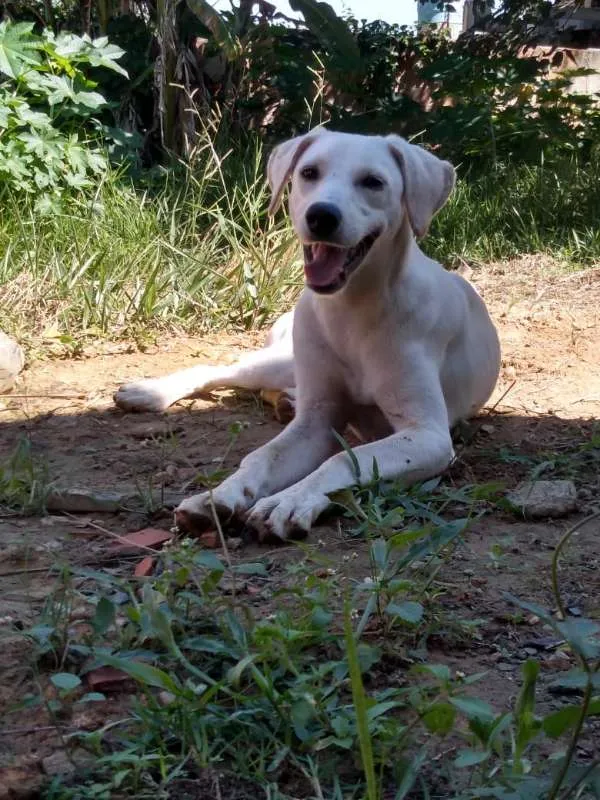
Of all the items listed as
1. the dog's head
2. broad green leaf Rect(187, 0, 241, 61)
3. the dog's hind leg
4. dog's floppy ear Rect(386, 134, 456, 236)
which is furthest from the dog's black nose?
broad green leaf Rect(187, 0, 241, 61)

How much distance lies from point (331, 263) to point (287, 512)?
907 mm

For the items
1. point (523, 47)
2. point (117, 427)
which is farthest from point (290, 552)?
point (523, 47)

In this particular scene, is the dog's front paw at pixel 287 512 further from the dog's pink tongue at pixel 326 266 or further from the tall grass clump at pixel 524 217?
the tall grass clump at pixel 524 217

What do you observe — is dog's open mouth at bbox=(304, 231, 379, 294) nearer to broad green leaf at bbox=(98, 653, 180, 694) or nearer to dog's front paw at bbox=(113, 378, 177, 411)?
dog's front paw at bbox=(113, 378, 177, 411)

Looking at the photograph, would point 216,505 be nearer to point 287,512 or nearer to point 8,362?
point 287,512

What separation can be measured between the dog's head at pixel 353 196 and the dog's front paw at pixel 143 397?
3.61 ft

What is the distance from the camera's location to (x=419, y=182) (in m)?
3.54

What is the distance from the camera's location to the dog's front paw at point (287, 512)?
284 cm

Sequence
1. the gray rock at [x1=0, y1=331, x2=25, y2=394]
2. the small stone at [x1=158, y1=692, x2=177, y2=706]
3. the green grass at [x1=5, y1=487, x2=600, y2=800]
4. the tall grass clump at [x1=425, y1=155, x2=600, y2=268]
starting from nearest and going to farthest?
the green grass at [x1=5, y1=487, x2=600, y2=800], the small stone at [x1=158, y1=692, x2=177, y2=706], the gray rock at [x1=0, y1=331, x2=25, y2=394], the tall grass clump at [x1=425, y1=155, x2=600, y2=268]

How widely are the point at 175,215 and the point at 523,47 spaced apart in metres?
4.40

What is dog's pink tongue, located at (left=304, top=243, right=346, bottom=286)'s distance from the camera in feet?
11.1

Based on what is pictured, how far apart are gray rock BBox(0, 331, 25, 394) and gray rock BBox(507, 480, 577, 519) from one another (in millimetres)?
2280

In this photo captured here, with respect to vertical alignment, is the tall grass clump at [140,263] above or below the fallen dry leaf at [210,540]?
below

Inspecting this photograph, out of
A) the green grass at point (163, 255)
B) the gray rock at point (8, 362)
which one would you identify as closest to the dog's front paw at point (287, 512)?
the gray rock at point (8, 362)
